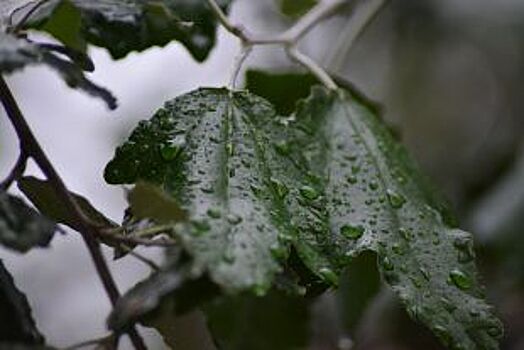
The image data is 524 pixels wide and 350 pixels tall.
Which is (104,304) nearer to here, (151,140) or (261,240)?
(151,140)

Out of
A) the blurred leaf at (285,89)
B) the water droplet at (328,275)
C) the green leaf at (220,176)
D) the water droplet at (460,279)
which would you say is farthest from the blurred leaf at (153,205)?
the blurred leaf at (285,89)

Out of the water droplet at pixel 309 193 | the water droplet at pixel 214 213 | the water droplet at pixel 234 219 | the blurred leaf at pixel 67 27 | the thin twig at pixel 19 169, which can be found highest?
the blurred leaf at pixel 67 27

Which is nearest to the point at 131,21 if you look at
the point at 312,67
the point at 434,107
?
the point at 312,67

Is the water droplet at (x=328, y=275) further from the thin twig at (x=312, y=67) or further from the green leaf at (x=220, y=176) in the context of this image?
the thin twig at (x=312, y=67)

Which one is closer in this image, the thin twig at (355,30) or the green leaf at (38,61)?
the green leaf at (38,61)

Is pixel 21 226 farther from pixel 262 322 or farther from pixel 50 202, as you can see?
→ pixel 262 322
